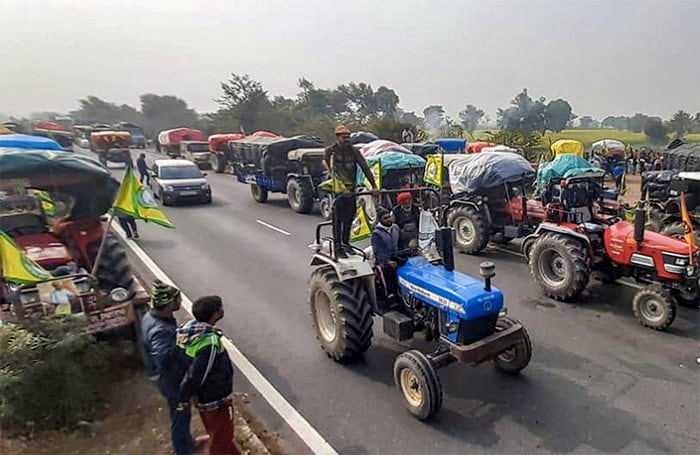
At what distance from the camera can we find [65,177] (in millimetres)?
5406

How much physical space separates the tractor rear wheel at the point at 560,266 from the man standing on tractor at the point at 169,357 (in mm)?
5880

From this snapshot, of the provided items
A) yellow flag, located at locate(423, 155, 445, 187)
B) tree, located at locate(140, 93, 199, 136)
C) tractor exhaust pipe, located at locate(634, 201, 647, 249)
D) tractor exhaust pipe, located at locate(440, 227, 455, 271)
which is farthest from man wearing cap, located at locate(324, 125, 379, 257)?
tree, located at locate(140, 93, 199, 136)

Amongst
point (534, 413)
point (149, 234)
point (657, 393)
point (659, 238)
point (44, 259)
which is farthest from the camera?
point (149, 234)

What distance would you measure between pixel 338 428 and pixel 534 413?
1948 mm

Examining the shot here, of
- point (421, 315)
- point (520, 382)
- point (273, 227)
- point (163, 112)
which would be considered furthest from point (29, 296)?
point (163, 112)

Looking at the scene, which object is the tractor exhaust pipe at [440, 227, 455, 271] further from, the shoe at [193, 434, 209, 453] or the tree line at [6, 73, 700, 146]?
the tree line at [6, 73, 700, 146]

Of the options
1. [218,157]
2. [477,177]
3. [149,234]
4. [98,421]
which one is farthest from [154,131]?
[98,421]

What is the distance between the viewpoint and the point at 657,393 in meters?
4.71

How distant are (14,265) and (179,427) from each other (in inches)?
85.0

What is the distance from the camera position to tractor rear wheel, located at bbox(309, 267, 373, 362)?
197 inches

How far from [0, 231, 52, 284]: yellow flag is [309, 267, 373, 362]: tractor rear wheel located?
9.71ft

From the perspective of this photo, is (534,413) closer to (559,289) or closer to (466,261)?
(559,289)

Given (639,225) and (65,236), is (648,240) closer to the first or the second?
(639,225)

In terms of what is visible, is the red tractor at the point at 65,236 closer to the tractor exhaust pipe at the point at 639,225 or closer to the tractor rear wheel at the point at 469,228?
the tractor exhaust pipe at the point at 639,225
